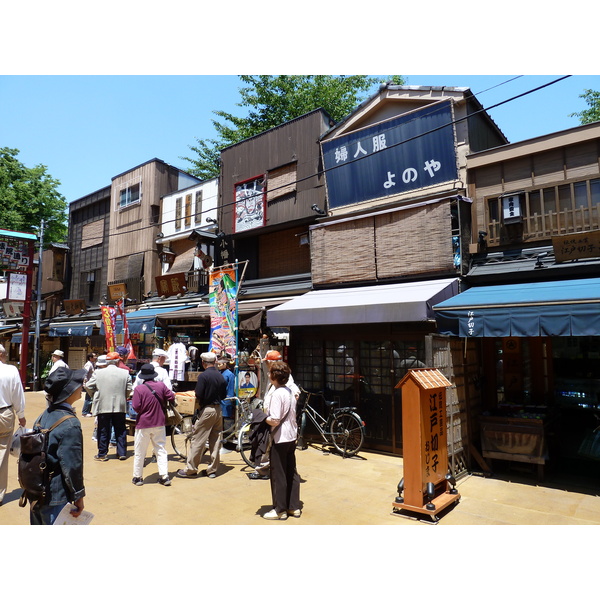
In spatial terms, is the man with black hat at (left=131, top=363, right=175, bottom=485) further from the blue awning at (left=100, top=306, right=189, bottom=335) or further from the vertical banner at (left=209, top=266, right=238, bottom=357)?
the blue awning at (left=100, top=306, right=189, bottom=335)

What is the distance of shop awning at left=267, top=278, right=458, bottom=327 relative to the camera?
324 inches

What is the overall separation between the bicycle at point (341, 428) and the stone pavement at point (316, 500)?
0.79 meters

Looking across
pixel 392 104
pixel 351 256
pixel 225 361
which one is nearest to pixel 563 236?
pixel 351 256

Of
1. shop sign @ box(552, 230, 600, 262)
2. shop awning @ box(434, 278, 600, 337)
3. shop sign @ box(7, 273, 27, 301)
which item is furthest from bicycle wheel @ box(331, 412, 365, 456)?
shop sign @ box(7, 273, 27, 301)

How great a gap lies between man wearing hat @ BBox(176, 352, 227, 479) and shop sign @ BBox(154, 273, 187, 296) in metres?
10.5

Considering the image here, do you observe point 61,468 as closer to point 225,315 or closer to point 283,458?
point 283,458

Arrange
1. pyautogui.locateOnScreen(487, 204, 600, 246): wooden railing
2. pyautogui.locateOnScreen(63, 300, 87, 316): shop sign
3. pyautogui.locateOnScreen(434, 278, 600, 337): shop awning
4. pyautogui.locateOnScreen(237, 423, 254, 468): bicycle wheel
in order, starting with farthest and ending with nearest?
pyautogui.locateOnScreen(63, 300, 87, 316): shop sign
pyautogui.locateOnScreen(237, 423, 254, 468): bicycle wheel
pyautogui.locateOnScreen(487, 204, 600, 246): wooden railing
pyautogui.locateOnScreen(434, 278, 600, 337): shop awning

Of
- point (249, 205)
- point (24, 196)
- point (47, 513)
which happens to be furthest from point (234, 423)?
point (24, 196)

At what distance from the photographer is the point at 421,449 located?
5.90 m

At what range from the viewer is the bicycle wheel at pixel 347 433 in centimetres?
931

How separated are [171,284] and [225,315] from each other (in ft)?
29.6

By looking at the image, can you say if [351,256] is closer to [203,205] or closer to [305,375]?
[305,375]

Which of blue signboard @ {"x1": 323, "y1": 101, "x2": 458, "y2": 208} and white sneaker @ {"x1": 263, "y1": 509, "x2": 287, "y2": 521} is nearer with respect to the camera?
white sneaker @ {"x1": 263, "y1": 509, "x2": 287, "y2": 521}

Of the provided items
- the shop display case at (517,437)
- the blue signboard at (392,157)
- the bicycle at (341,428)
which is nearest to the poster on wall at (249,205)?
the blue signboard at (392,157)
